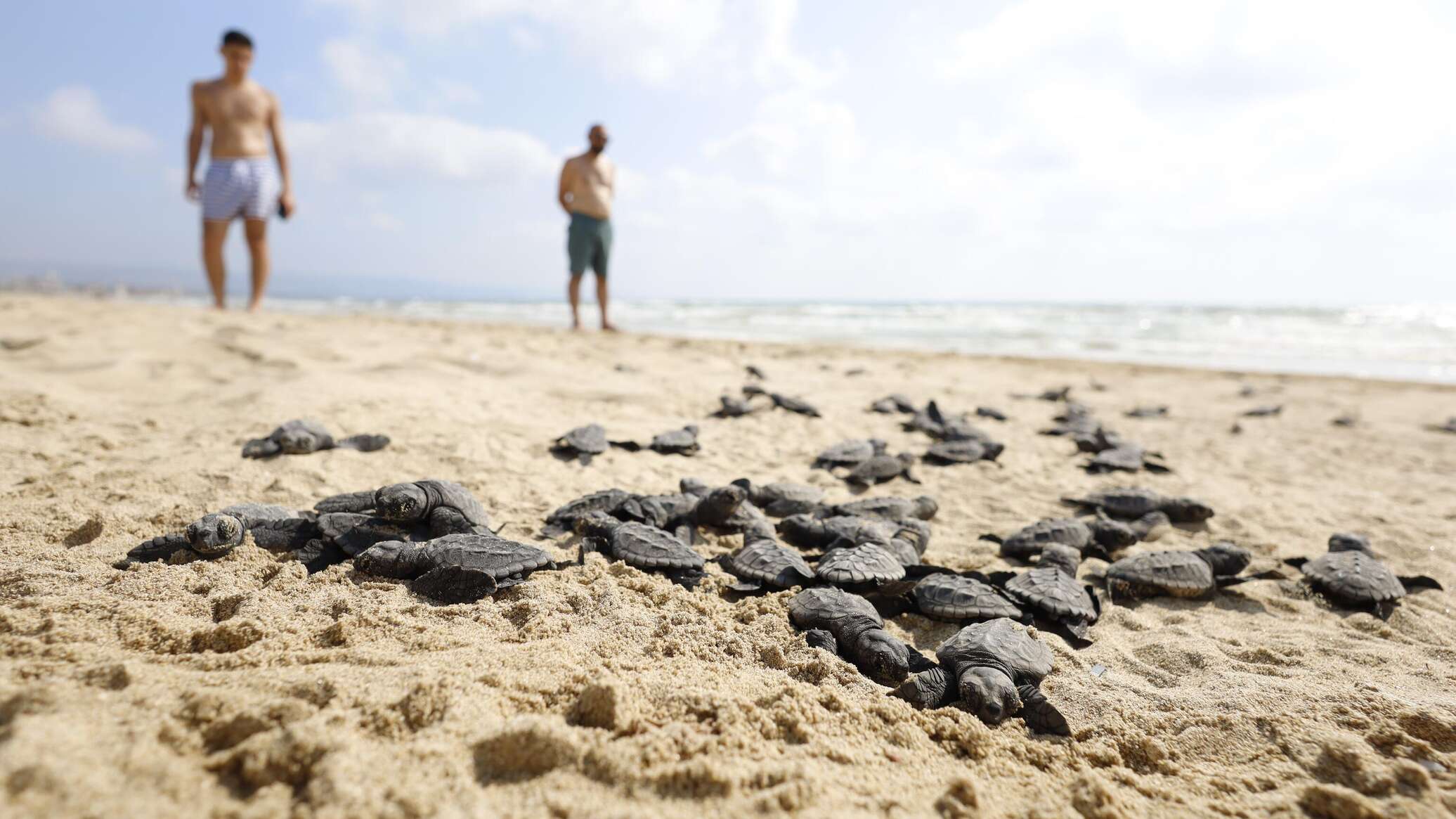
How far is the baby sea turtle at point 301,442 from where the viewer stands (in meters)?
3.36

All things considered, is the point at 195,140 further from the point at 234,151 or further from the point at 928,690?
the point at 928,690

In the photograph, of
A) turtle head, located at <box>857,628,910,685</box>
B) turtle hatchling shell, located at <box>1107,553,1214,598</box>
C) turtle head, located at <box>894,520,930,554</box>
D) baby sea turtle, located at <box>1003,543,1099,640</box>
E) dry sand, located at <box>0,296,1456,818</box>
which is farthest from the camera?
turtle head, located at <box>894,520,930,554</box>

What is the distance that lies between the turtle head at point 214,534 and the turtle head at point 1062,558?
321 cm

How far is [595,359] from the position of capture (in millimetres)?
7379

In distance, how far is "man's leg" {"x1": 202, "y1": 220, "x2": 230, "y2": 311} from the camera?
24.4ft

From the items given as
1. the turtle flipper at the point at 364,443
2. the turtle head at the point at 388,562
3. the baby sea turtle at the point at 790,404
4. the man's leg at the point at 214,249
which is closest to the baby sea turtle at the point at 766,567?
the turtle head at the point at 388,562

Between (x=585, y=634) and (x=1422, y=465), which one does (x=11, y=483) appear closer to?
(x=585, y=634)

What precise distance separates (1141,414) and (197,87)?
34.7ft

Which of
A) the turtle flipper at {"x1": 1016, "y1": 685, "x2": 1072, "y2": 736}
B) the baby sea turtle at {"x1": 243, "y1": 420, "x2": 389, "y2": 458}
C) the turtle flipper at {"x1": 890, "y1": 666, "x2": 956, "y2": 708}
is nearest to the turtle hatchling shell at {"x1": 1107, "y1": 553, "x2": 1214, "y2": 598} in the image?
the turtle flipper at {"x1": 1016, "y1": 685, "x2": 1072, "y2": 736}

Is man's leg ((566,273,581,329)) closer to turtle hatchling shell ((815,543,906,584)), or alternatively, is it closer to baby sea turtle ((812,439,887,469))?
baby sea turtle ((812,439,887,469))

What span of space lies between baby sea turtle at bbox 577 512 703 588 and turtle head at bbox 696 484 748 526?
36cm

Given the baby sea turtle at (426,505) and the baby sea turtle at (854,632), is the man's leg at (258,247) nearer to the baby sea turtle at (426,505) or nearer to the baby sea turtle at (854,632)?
the baby sea turtle at (426,505)

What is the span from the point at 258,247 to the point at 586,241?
12.6ft

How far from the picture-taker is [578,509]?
9.92ft
